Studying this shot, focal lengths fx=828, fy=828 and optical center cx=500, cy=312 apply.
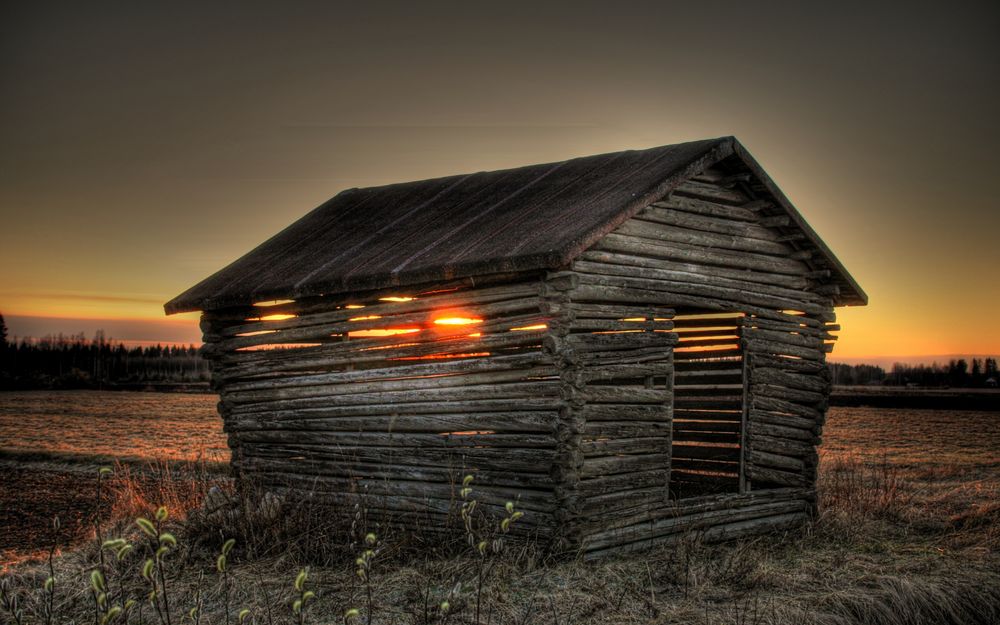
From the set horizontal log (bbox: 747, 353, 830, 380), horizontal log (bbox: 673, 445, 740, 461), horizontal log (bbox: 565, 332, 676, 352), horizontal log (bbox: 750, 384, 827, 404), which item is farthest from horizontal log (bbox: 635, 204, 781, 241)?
horizontal log (bbox: 673, 445, 740, 461)

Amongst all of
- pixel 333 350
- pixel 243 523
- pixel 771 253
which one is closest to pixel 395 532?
pixel 243 523

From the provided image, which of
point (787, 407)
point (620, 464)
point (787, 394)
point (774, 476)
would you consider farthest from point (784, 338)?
point (620, 464)

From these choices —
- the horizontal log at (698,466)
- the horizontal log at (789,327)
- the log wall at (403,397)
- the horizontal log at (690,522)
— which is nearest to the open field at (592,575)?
the horizontal log at (690,522)

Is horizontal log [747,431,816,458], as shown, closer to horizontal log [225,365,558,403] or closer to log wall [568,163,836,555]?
log wall [568,163,836,555]

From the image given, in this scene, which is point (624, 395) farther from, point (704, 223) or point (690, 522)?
point (704, 223)

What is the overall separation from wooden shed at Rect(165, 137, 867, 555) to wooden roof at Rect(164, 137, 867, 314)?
0.13 ft

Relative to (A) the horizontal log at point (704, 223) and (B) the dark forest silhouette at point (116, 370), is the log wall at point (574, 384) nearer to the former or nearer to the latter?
(A) the horizontal log at point (704, 223)

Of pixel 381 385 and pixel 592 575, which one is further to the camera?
pixel 381 385

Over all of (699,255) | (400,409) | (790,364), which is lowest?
(400,409)

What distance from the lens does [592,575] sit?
7.70 m

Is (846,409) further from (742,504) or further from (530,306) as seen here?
(530,306)

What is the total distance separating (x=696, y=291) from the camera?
9.52 meters

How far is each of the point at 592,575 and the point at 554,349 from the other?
7.02 ft

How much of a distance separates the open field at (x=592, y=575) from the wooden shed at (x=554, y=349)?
544 millimetres
